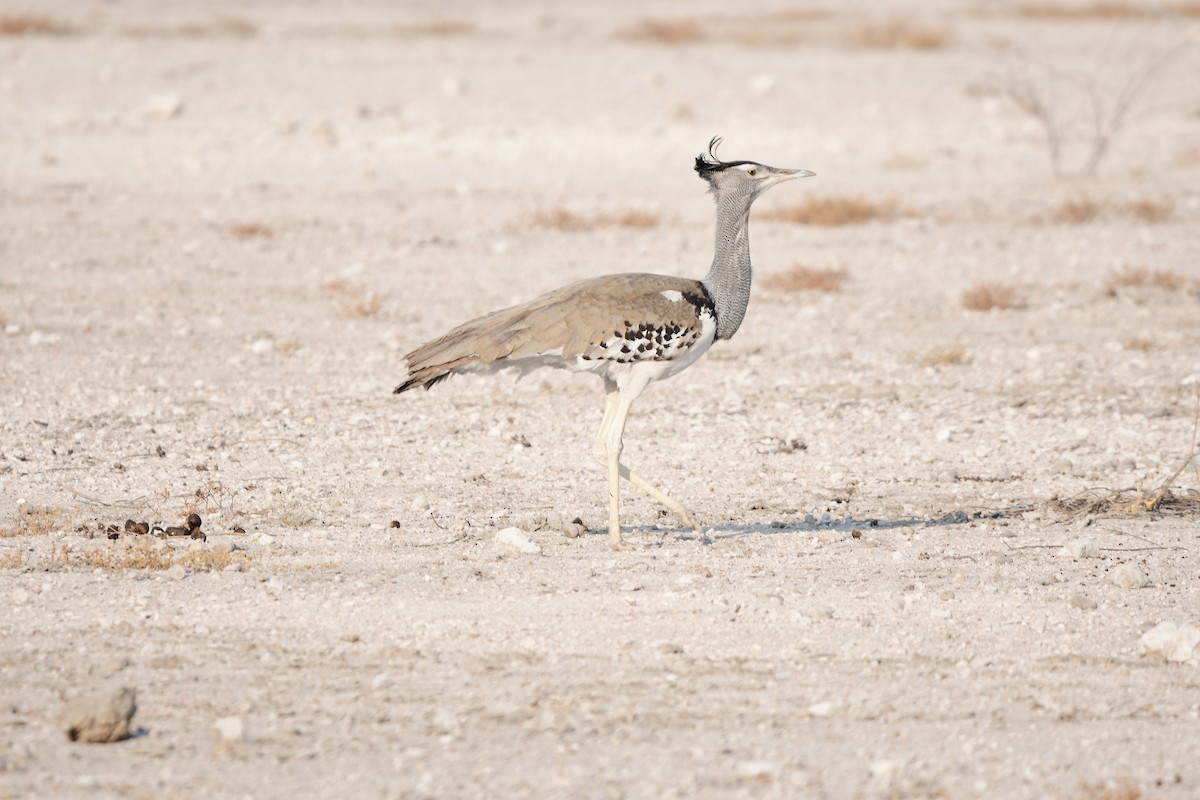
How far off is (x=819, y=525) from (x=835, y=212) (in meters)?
6.74

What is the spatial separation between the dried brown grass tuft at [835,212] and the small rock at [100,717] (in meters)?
9.14

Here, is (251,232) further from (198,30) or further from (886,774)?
(198,30)

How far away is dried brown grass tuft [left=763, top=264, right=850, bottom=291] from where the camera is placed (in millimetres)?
10305

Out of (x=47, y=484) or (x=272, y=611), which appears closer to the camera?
(x=272, y=611)

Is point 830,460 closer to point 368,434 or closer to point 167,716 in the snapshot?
point 368,434

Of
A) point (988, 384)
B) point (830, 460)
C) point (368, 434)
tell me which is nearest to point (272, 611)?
point (368, 434)

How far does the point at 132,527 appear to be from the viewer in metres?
5.54

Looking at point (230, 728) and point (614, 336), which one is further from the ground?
point (614, 336)

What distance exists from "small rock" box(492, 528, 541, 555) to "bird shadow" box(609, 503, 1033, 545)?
41 centimetres

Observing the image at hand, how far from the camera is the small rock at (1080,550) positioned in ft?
18.0

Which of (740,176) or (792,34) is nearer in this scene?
(740,176)

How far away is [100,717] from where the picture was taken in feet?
12.4

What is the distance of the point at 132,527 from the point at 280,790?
2154 mm

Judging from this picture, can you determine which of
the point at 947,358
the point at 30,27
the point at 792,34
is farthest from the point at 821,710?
the point at 792,34
